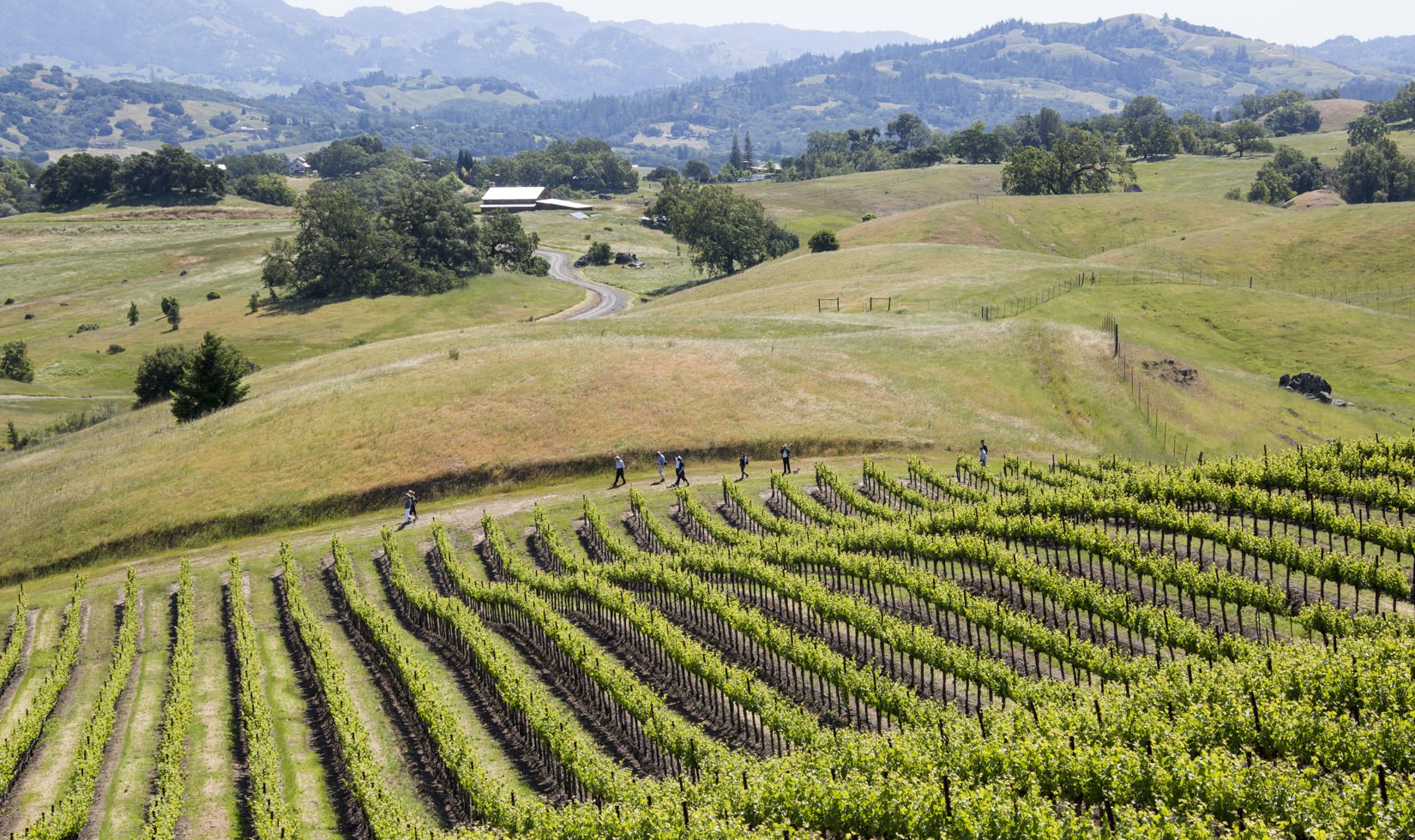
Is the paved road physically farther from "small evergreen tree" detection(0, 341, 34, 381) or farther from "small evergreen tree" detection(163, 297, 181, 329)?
"small evergreen tree" detection(0, 341, 34, 381)

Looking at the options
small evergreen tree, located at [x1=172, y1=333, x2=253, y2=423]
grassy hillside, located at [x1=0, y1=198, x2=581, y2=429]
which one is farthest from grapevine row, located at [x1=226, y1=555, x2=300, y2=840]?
grassy hillside, located at [x1=0, y1=198, x2=581, y2=429]

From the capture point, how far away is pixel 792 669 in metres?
41.4

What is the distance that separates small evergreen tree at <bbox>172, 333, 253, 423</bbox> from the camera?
8512 centimetres

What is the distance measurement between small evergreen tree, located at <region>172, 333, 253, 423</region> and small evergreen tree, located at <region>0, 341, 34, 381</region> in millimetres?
69799

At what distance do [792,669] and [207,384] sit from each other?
66.6 m

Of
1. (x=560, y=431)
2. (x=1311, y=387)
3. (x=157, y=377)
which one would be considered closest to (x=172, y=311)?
(x=157, y=377)

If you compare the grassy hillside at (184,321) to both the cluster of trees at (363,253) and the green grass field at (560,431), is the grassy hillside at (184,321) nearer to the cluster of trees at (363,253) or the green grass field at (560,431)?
the green grass field at (560,431)

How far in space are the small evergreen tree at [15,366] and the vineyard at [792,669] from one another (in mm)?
102004

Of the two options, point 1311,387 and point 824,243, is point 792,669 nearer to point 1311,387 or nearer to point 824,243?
point 1311,387

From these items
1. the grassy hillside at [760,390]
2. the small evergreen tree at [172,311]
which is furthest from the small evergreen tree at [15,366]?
the small evergreen tree at [172,311]

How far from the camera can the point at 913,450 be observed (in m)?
74.1

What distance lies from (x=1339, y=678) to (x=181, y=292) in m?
207

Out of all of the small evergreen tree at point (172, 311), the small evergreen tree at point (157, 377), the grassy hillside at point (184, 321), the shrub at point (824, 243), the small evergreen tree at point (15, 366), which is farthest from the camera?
the shrub at point (824, 243)

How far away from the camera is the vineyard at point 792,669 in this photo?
27953 millimetres
